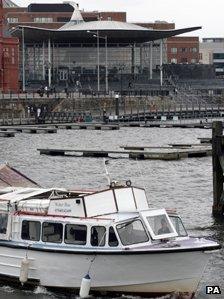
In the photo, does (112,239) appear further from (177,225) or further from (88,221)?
(177,225)

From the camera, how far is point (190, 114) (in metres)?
169

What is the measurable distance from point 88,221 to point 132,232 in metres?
1.49

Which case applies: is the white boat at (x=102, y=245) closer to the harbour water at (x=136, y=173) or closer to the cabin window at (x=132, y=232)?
the cabin window at (x=132, y=232)

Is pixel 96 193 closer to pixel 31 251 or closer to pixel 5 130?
pixel 31 251

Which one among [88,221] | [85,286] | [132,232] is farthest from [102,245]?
[85,286]

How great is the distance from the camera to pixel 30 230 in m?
30.6

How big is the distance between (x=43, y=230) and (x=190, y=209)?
20.7m

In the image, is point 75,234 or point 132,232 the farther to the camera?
point 75,234

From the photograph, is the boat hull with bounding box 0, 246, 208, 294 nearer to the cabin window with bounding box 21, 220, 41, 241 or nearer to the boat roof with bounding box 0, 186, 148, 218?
the cabin window with bounding box 21, 220, 41, 241

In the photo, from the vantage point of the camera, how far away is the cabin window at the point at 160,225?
2905 cm

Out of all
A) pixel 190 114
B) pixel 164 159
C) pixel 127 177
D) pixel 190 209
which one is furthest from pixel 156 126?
pixel 190 209

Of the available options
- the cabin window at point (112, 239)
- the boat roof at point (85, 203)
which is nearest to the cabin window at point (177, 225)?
the boat roof at point (85, 203)

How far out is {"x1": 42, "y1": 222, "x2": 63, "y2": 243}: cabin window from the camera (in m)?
29.8

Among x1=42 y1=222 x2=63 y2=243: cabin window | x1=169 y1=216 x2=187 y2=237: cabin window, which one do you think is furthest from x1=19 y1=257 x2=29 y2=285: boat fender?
x1=169 y1=216 x2=187 y2=237: cabin window
